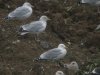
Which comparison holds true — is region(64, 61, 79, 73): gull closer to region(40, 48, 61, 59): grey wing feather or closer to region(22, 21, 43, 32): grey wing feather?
region(40, 48, 61, 59): grey wing feather

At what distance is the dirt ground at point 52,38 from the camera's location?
13.6 meters

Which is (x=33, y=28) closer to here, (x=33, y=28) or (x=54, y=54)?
(x=33, y=28)

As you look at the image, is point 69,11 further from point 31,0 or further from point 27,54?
point 27,54

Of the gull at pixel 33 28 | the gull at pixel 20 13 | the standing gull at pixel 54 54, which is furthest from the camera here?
the gull at pixel 20 13

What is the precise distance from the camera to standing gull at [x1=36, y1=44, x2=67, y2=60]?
44.5ft

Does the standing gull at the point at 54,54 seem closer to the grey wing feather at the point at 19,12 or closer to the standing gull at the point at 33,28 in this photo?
the standing gull at the point at 33,28

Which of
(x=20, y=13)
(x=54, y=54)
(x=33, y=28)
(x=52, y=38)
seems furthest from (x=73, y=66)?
(x=20, y=13)

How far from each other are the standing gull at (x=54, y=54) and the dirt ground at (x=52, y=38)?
0.20m

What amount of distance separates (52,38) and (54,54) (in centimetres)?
177

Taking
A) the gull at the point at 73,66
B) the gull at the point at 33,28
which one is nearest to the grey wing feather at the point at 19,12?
the gull at the point at 33,28

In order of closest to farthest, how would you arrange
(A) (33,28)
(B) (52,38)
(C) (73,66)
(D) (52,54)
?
(C) (73,66)
(D) (52,54)
(A) (33,28)
(B) (52,38)

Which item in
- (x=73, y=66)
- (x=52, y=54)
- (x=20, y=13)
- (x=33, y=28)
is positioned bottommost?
Result: (x=73, y=66)

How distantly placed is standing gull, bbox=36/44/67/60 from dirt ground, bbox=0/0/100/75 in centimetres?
20

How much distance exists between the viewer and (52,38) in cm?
1538
